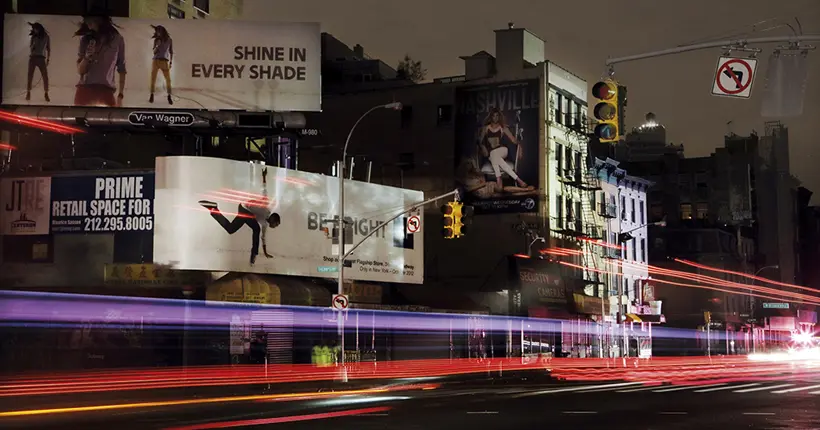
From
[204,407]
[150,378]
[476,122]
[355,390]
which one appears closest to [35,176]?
[150,378]

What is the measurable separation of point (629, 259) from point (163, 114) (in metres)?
44.8

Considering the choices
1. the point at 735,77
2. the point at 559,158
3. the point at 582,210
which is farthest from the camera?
the point at 582,210

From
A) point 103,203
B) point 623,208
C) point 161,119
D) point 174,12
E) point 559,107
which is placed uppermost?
point 174,12

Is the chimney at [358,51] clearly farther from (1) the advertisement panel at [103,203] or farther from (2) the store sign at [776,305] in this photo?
(2) the store sign at [776,305]

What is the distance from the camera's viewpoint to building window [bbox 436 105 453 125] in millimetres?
67000

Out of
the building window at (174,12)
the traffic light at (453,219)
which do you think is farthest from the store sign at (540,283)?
the traffic light at (453,219)

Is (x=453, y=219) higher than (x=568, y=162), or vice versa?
(x=568, y=162)

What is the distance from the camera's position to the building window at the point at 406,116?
6862 cm

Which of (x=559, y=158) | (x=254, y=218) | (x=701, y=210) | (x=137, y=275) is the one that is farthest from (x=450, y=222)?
(x=701, y=210)

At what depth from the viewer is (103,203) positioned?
44.3 m

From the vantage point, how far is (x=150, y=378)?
35.7 meters

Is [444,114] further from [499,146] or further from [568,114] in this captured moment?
[568,114]

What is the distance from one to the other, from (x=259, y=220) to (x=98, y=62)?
1139cm

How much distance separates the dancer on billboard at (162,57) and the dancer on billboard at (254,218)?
755 cm
